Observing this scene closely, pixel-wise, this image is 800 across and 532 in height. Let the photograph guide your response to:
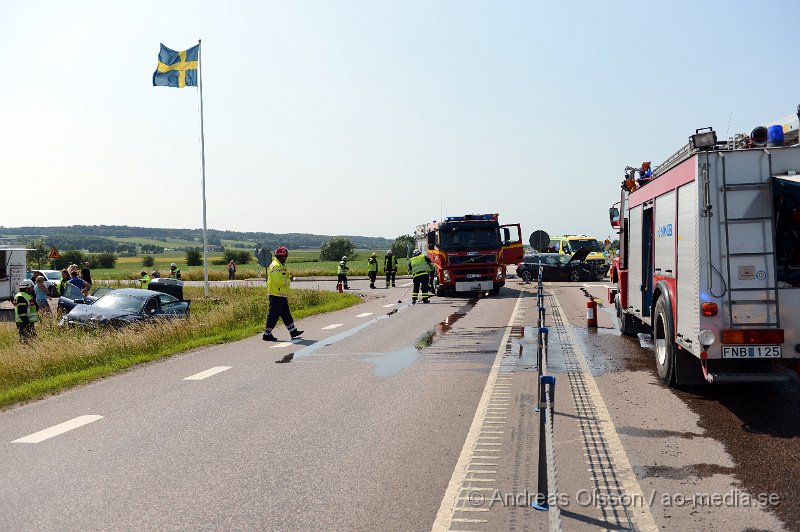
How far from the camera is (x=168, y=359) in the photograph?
1322 centimetres

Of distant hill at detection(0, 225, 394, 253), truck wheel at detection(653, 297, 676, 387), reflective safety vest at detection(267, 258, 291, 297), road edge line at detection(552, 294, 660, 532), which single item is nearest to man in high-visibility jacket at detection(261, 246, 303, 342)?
reflective safety vest at detection(267, 258, 291, 297)

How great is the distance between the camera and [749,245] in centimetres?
726

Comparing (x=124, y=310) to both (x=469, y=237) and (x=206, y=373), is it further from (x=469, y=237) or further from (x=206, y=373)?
(x=469, y=237)

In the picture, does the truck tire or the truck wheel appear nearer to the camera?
the truck wheel

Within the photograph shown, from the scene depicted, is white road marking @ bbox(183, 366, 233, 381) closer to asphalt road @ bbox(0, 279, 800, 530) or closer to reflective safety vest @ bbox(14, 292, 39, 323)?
asphalt road @ bbox(0, 279, 800, 530)

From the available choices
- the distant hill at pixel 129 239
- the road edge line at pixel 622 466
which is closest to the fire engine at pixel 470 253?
the road edge line at pixel 622 466

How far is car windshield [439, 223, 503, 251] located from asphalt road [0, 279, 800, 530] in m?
15.8

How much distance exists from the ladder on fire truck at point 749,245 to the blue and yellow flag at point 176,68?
27.3 m

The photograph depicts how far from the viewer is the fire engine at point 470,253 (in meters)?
27.4

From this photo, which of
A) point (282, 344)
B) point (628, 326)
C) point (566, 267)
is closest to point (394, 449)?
point (282, 344)

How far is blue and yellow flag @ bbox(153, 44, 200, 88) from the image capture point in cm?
3059

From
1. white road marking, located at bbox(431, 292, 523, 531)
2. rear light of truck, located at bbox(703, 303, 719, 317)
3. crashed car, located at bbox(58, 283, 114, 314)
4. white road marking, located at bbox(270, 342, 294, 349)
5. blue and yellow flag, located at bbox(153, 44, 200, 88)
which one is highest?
blue and yellow flag, located at bbox(153, 44, 200, 88)

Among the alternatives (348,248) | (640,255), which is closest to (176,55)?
(640,255)

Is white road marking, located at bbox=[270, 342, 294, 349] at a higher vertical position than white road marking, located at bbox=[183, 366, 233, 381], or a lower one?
higher
